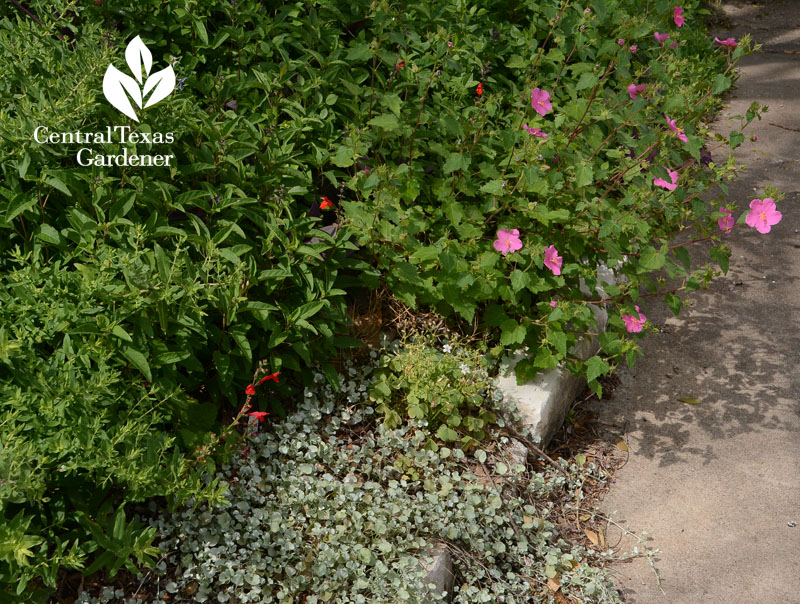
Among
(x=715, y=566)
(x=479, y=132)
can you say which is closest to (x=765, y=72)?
(x=479, y=132)

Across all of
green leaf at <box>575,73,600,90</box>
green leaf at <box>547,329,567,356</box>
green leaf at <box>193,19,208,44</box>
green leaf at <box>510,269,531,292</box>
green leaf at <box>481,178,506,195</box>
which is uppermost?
green leaf at <box>193,19,208,44</box>

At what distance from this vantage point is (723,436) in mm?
3607

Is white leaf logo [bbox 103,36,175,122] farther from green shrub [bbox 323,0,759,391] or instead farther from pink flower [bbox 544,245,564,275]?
pink flower [bbox 544,245,564,275]

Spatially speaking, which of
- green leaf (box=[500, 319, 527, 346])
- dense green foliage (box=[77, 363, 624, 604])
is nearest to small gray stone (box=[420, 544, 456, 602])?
dense green foliage (box=[77, 363, 624, 604])

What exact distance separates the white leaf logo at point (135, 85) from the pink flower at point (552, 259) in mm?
1575

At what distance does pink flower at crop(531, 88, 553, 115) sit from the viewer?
3.43 meters

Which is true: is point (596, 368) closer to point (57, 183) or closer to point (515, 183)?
point (515, 183)

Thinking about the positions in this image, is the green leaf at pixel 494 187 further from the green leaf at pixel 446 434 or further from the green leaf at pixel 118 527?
the green leaf at pixel 118 527

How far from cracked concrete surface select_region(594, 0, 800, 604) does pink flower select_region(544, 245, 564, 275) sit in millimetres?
902

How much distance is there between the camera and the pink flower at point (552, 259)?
10.6ft

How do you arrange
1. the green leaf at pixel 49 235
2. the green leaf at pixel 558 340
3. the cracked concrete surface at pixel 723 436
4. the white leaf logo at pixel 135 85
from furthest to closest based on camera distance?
the green leaf at pixel 558 340
the cracked concrete surface at pixel 723 436
the white leaf logo at pixel 135 85
the green leaf at pixel 49 235

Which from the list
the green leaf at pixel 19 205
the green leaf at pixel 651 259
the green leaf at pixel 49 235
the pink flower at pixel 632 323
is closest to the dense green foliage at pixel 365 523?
the pink flower at pixel 632 323

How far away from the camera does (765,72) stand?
703 cm

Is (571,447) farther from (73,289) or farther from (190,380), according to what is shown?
(73,289)
